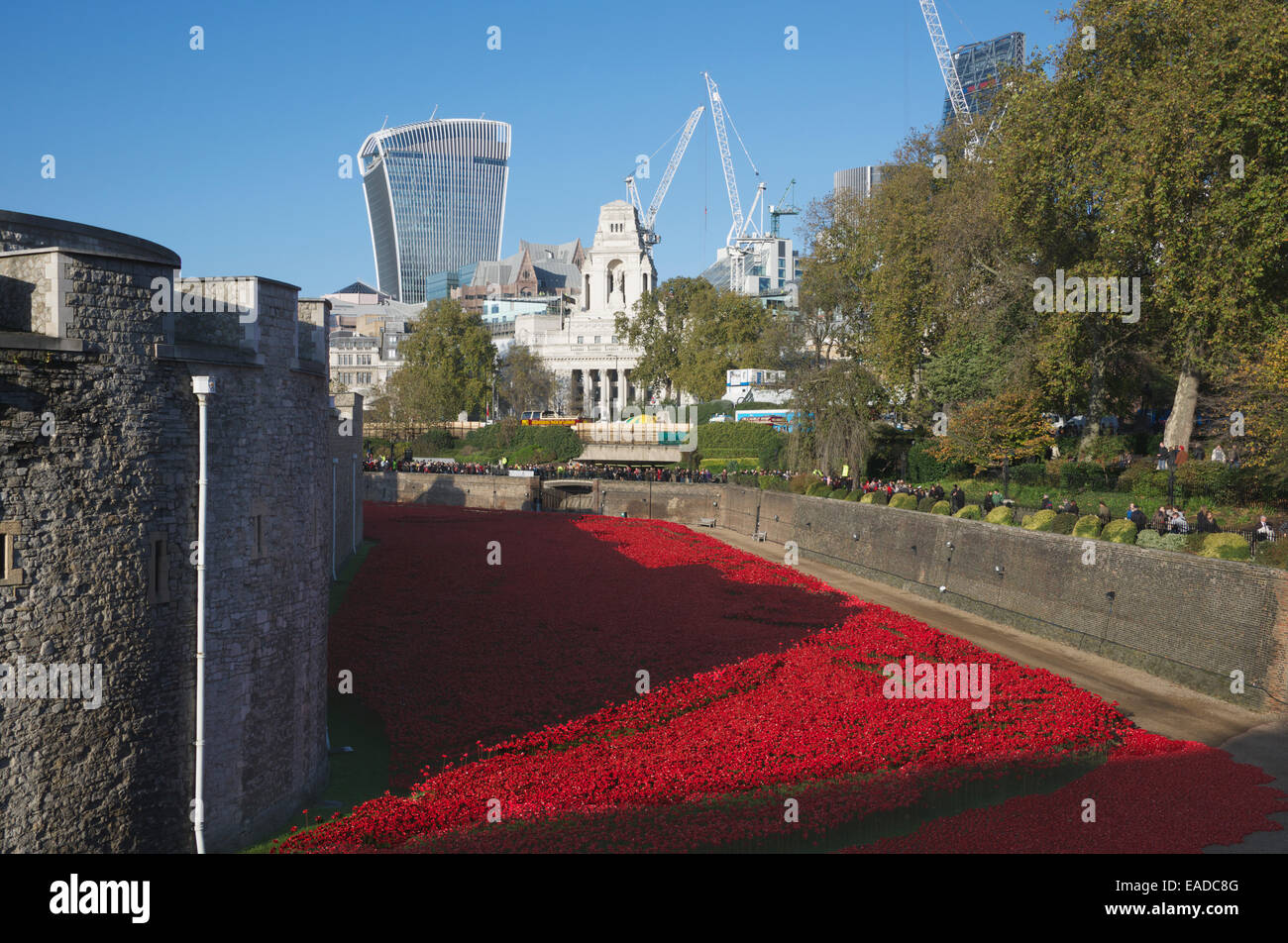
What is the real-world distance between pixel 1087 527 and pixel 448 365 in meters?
80.1

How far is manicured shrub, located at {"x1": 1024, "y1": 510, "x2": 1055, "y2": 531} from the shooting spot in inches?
1268

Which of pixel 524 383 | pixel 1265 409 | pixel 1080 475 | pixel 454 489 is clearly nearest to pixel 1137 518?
pixel 1265 409

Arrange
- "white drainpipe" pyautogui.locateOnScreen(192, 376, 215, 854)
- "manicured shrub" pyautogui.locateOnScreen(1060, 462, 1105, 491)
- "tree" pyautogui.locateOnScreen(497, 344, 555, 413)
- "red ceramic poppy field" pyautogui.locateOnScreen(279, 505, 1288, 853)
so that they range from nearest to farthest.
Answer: "white drainpipe" pyautogui.locateOnScreen(192, 376, 215, 854) < "red ceramic poppy field" pyautogui.locateOnScreen(279, 505, 1288, 853) < "manicured shrub" pyautogui.locateOnScreen(1060, 462, 1105, 491) < "tree" pyautogui.locateOnScreen(497, 344, 555, 413)

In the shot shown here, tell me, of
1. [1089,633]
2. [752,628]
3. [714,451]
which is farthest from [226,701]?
[714,451]

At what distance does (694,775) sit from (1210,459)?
27130mm

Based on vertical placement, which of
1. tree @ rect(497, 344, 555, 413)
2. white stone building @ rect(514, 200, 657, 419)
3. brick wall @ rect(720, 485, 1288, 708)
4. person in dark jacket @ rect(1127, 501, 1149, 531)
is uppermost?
white stone building @ rect(514, 200, 657, 419)

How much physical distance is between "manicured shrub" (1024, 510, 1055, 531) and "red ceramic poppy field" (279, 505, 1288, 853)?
5758mm

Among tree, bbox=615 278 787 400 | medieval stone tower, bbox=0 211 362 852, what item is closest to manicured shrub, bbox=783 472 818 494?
tree, bbox=615 278 787 400

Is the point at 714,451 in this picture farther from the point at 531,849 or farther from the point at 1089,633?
the point at 531,849

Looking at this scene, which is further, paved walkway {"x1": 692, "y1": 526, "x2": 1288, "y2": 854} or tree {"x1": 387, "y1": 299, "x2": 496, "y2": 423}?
tree {"x1": 387, "y1": 299, "x2": 496, "y2": 423}

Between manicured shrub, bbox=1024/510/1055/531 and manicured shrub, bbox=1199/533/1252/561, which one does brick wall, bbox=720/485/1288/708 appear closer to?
manicured shrub, bbox=1199/533/1252/561

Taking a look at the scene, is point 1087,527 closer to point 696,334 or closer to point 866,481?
point 866,481

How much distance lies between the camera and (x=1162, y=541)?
2725 centimetres

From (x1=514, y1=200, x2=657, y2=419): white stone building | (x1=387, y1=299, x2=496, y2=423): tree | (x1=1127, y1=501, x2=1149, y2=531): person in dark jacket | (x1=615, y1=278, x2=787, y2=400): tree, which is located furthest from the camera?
(x1=514, y1=200, x2=657, y2=419): white stone building
